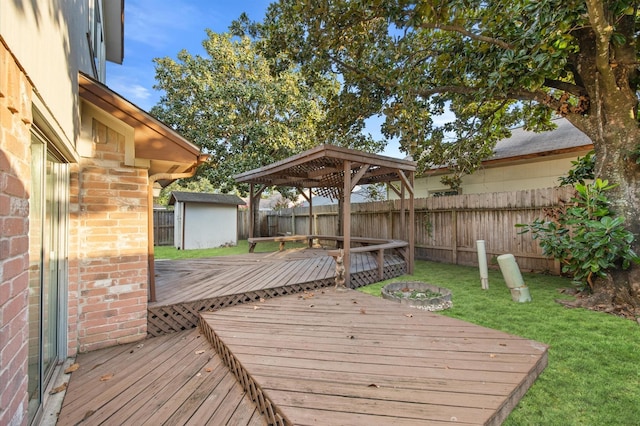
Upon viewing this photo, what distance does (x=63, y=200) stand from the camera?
2.90 m

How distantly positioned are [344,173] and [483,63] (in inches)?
129

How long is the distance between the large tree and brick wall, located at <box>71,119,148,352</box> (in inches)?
176

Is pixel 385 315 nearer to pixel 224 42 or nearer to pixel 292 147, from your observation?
pixel 292 147

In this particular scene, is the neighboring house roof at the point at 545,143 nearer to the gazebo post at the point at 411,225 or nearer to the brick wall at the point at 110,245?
the gazebo post at the point at 411,225

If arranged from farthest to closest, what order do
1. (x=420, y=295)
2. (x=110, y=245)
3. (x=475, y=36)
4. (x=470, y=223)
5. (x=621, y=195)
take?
(x=470, y=223), (x=475, y=36), (x=420, y=295), (x=621, y=195), (x=110, y=245)

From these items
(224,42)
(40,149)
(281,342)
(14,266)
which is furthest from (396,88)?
(224,42)

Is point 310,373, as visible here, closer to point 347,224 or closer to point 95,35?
point 347,224

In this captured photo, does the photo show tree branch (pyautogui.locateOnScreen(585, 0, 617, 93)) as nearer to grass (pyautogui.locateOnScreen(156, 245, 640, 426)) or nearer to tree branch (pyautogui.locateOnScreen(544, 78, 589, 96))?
tree branch (pyautogui.locateOnScreen(544, 78, 589, 96))

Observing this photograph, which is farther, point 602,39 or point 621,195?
point 621,195

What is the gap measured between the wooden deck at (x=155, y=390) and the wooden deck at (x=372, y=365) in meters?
0.15

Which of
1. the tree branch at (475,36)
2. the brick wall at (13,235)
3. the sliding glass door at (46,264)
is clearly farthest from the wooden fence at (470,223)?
the brick wall at (13,235)

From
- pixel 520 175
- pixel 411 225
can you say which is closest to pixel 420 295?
pixel 411 225

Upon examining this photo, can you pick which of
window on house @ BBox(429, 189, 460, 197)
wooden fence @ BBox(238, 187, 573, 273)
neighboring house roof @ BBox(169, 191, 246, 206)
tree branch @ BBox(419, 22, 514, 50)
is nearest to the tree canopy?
neighboring house roof @ BBox(169, 191, 246, 206)

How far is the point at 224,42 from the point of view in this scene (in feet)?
45.8
